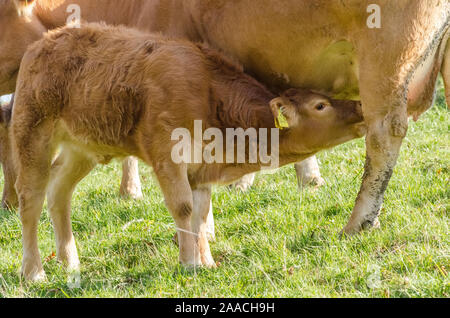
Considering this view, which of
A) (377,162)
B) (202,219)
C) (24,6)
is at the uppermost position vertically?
(24,6)

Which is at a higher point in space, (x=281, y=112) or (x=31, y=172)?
(x=281, y=112)

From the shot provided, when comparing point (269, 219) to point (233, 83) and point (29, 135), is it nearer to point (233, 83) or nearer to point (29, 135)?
point (233, 83)

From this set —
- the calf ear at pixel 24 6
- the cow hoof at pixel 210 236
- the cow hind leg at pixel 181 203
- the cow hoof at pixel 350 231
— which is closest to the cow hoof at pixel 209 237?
the cow hoof at pixel 210 236

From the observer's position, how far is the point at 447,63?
576cm

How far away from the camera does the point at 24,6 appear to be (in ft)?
22.2

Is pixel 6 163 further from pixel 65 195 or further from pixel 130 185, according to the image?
pixel 65 195

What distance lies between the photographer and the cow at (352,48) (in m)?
5.19

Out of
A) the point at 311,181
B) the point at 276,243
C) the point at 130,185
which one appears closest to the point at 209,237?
the point at 276,243

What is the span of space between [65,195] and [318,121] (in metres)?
2.18

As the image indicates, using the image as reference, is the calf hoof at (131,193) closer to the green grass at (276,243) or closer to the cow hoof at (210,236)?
the green grass at (276,243)

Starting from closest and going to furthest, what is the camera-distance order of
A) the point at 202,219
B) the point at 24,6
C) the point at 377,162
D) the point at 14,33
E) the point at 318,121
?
the point at 318,121 → the point at 377,162 → the point at 202,219 → the point at 24,6 → the point at 14,33

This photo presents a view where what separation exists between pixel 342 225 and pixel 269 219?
60 centimetres

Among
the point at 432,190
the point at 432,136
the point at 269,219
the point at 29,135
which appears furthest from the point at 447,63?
the point at 29,135

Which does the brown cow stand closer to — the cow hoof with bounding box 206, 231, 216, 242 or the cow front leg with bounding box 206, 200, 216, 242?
the cow front leg with bounding box 206, 200, 216, 242
